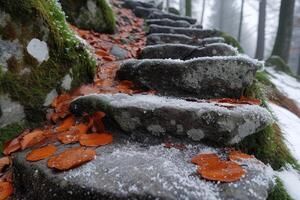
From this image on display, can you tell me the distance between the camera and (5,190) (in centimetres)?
186

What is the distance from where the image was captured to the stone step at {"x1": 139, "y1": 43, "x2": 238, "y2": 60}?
3.32 meters

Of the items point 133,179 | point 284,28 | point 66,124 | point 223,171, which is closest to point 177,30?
point 66,124

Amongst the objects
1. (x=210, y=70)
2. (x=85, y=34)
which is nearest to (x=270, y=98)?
(x=210, y=70)

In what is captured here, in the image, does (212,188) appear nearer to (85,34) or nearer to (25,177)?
(25,177)

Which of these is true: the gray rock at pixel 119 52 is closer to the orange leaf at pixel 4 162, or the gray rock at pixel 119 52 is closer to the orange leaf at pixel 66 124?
the orange leaf at pixel 66 124

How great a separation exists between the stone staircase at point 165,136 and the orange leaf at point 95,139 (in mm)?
50

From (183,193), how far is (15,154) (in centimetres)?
111

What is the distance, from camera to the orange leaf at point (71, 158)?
1.73m

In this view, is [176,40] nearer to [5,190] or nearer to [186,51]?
[186,51]

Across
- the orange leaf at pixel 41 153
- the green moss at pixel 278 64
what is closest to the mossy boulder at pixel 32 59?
the orange leaf at pixel 41 153

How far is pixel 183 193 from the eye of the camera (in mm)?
1508

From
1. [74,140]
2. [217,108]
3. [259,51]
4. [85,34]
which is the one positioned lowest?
[259,51]

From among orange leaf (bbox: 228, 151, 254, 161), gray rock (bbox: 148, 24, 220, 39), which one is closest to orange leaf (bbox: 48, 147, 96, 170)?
orange leaf (bbox: 228, 151, 254, 161)

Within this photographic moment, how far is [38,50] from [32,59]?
0.08m
